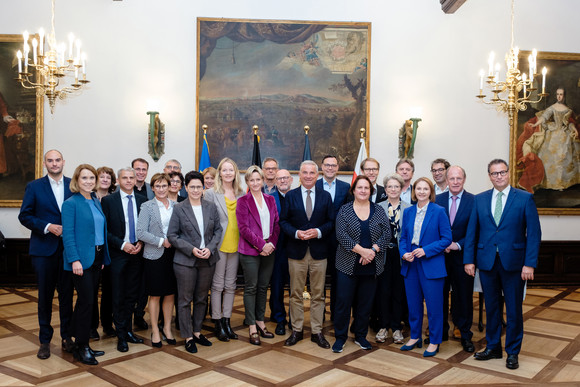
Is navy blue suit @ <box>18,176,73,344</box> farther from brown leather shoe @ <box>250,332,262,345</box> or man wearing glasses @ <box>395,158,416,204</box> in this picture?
man wearing glasses @ <box>395,158,416,204</box>

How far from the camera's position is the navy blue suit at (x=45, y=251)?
4.18 m

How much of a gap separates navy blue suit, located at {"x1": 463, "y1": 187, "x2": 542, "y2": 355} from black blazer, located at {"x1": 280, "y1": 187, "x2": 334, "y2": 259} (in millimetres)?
1304

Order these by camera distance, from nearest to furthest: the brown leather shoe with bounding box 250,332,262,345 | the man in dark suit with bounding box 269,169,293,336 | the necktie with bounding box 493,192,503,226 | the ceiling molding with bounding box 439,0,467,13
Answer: the necktie with bounding box 493,192,503,226 < the brown leather shoe with bounding box 250,332,262,345 < the man in dark suit with bounding box 269,169,293,336 < the ceiling molding with bounding box 439,0,467,13

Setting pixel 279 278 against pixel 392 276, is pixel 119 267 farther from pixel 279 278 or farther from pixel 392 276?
pixel 392 276

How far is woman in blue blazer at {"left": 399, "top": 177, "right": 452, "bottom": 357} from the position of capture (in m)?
→ 4.33

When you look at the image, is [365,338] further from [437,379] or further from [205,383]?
[205,383]

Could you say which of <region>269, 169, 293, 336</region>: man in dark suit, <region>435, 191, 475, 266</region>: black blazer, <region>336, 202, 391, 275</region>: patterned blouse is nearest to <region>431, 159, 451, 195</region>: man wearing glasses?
<region>435, 191, 475, 266</region>: black blazer

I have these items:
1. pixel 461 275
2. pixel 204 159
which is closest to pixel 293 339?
pixel 461 275

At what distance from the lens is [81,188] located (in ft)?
13.3

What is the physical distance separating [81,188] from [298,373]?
2372 millimetres

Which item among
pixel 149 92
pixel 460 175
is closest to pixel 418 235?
pixel 460 175

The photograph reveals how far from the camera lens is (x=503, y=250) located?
13.5 ft

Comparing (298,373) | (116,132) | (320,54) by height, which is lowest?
(298,373)

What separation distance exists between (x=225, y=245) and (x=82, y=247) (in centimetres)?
129
